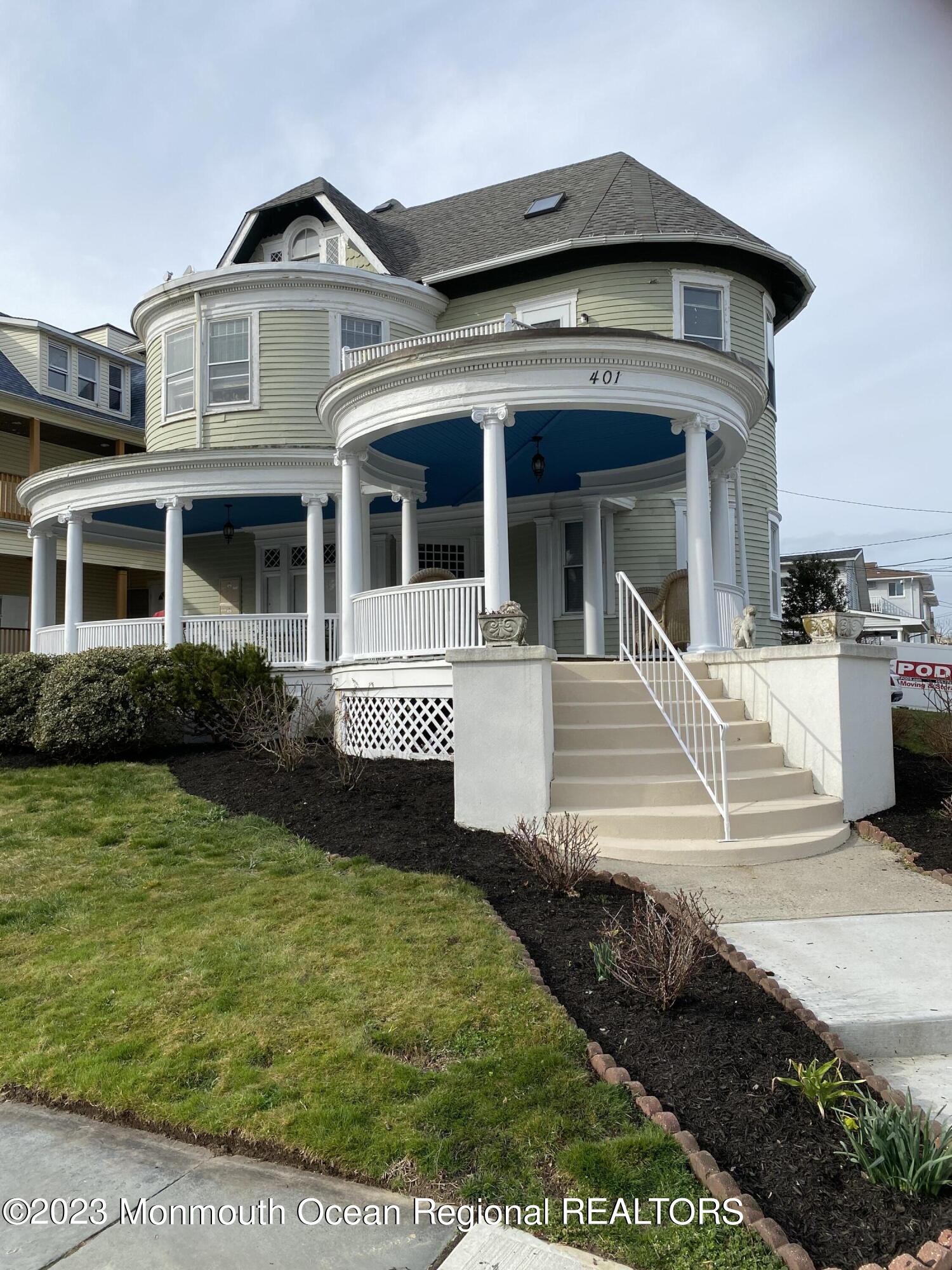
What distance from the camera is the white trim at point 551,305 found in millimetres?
16141

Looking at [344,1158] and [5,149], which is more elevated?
[5,149]

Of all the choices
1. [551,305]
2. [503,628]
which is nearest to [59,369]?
[551,305]

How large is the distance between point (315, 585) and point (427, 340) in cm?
392

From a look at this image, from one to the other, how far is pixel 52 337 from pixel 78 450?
3041mm

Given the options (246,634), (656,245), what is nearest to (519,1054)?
(246,634)

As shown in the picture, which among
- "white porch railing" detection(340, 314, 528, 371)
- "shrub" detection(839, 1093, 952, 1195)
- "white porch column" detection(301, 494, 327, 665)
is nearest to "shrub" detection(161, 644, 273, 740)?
"white porch column" detection(301, 494, 327, 665)

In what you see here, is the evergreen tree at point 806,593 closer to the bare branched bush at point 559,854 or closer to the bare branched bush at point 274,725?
the bare branched bush at point 274,725

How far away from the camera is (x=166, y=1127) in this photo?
3.48 meters

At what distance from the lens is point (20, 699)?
12.4 metres

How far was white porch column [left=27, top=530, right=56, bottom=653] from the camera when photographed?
17.0 m

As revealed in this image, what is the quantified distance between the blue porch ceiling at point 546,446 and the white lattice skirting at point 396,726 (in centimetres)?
333

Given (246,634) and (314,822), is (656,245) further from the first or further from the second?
(314,822)

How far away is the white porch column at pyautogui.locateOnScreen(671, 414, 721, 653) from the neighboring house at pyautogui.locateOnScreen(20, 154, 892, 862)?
0.04 meters

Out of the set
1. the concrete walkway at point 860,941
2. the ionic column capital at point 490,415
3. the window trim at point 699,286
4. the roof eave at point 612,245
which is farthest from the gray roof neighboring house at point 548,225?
the concrete walkway at point 860,941
